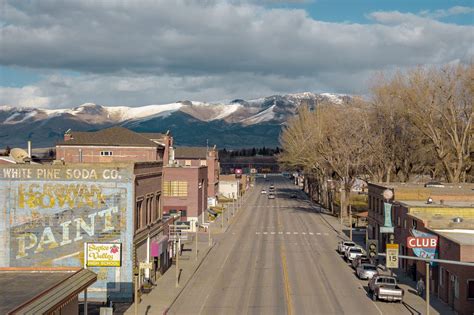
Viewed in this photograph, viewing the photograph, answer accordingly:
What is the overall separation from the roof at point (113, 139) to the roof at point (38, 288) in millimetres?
67172

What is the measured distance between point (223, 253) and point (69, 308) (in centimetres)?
3872

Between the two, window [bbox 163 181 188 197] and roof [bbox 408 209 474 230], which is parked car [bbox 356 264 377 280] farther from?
window [bbox 163 181 188 197]

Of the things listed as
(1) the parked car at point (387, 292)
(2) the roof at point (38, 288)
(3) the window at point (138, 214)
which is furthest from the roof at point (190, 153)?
(2) the roof at point (38, 288)

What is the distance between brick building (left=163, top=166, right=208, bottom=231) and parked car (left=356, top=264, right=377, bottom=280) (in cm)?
3942

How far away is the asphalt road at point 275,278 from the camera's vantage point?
39.6m

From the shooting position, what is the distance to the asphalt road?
39625 millimetres

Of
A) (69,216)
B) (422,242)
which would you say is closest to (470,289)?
Answer: (422,242)

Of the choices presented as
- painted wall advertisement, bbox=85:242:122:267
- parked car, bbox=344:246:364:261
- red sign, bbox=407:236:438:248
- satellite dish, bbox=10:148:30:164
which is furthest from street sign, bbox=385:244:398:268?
satellite dish, bbox=10:148:30:164

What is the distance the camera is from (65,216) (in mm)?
41469

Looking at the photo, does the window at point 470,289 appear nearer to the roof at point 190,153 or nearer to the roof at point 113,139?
the roof at point 113,139

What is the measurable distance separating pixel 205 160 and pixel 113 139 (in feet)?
181

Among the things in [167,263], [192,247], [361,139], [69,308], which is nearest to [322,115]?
[361,139]

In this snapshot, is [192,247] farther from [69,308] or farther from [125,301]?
[69,308]

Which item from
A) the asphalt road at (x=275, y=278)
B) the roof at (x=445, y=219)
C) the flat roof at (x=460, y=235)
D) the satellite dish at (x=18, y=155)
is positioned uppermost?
the satellite dish at (x=18, y=155)
